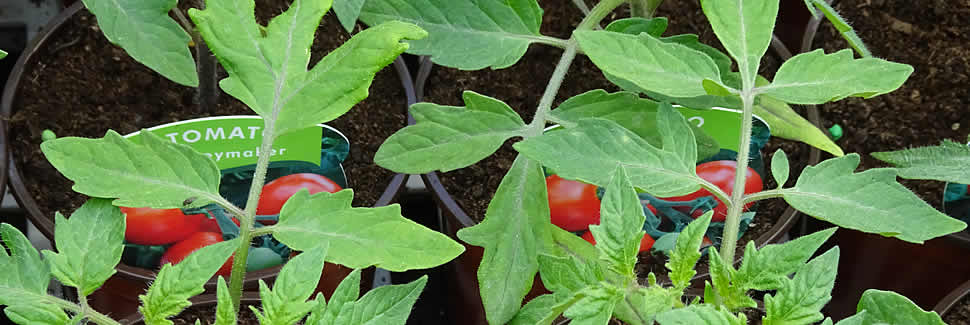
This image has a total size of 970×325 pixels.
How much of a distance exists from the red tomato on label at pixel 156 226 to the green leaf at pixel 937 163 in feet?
2.11

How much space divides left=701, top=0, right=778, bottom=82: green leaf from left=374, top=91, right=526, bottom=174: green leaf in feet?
0.58

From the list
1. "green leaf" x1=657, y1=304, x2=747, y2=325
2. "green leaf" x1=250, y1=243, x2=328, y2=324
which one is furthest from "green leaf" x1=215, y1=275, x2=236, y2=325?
"green leaf" x1=657, y1=304, x2=747, y2=325

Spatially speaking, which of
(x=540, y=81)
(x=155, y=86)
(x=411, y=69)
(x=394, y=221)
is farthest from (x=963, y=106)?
(x=155, y=86)

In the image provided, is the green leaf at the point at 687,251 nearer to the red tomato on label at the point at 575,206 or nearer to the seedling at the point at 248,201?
the seedling at the point at 248,201

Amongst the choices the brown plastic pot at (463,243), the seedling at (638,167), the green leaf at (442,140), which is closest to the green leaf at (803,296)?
the seedling at (638,167)

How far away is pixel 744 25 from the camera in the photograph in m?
0.56

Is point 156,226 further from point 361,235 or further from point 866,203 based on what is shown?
point 866,203

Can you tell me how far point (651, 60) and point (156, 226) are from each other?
20.7 inches

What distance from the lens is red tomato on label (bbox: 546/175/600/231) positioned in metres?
0.87

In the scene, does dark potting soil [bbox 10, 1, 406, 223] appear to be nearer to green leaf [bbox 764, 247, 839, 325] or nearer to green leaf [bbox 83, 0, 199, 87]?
green leaf [bbox 83, 0, 199, 87]

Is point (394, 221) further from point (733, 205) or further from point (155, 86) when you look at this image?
point (155, 86)

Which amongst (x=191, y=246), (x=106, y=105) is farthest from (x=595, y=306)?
(x=106, y=105)

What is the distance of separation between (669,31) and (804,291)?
2.11 ft

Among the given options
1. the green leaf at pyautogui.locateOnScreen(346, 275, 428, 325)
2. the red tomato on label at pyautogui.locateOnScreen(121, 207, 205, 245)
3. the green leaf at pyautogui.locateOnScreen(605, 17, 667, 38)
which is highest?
the green leaf at pyautogui.locateOnScreen(605, 17, 667, 38)
